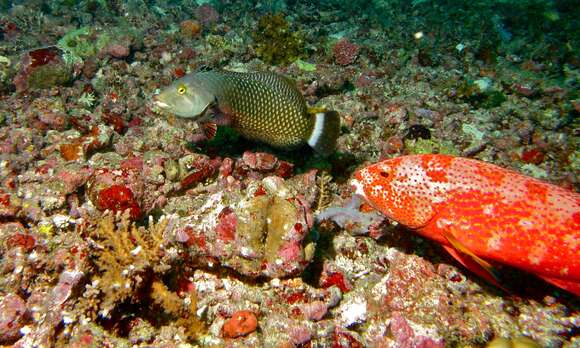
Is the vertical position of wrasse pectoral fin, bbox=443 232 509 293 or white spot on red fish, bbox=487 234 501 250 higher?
white spot on red fish, bbox=487 234 501 250

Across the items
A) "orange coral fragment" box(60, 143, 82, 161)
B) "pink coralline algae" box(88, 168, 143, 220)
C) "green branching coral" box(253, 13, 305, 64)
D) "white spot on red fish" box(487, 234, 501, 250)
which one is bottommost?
"orange coral fragment" box(60, 143, 82, 161)

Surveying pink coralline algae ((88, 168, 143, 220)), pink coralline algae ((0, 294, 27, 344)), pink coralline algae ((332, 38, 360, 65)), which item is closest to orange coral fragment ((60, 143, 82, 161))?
pink coralline algae ((88, 168, 143, 220))

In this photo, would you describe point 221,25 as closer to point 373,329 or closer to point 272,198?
point 272,198

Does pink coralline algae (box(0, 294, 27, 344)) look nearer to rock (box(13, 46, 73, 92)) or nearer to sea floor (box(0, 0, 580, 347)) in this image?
sea floor (box(0, 0, 580, 347))

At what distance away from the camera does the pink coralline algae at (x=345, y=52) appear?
8.39 m

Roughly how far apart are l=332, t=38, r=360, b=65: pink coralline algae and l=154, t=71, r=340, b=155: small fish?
4.61 meters

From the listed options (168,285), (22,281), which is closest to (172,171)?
(168,285)

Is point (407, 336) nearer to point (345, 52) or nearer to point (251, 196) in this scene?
point (251, 196)

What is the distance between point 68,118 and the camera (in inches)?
233

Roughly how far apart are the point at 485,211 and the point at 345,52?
20.7ft

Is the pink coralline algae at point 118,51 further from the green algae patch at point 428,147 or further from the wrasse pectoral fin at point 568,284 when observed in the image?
the wrasse pectoral fin at point 568,284

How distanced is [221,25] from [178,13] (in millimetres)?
2352

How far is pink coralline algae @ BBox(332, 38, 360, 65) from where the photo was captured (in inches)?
330

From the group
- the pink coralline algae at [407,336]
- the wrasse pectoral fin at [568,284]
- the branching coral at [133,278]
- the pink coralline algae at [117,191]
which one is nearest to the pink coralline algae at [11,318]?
the branching coral at [133,278]
